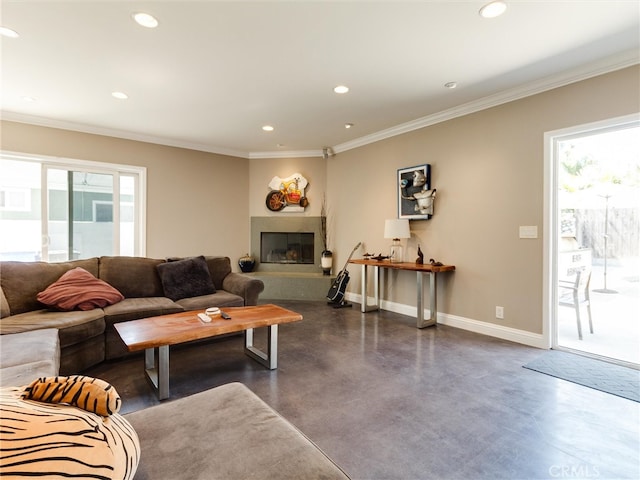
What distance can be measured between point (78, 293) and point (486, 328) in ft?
13.6

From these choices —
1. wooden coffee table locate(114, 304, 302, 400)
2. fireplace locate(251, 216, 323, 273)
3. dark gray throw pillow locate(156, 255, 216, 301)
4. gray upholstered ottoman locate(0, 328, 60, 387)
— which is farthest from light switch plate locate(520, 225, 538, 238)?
gray upholstered ottoman locate(0, 328, 60, 387)

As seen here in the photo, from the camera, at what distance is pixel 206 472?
93cm

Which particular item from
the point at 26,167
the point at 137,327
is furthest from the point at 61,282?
the point at 26,167

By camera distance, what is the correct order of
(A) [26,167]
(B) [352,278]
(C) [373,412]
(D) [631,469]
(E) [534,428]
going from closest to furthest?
1. (D) [631,469]
2. (E) [534,428]
3. (C) [373,412]
4. (A) [26,167]
5. (B) [352,278]

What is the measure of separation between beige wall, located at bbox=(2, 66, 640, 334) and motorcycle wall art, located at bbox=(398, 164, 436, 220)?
108 mm

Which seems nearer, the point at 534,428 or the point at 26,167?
the point at 534,428

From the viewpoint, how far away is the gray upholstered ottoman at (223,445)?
3.08ft

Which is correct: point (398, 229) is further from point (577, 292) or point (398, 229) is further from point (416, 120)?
point (577, 292)

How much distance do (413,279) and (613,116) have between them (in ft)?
8.62

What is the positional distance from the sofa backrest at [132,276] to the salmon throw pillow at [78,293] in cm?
17

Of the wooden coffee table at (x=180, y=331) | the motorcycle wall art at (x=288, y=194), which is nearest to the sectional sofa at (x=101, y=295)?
the wooden coffee table at (x=180, y=331)

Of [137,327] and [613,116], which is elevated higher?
[613,116]

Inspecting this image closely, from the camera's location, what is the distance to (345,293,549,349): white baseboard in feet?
10.7

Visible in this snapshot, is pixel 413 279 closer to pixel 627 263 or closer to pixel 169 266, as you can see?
pixel 627 263
